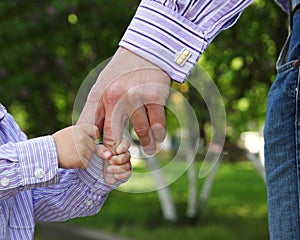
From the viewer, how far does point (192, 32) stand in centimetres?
170

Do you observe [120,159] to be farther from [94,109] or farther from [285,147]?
[285,147]

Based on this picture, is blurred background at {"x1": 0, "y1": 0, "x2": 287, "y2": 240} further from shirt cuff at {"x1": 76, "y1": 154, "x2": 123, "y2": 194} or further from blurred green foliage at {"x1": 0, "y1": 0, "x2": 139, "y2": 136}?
shirt cuff at {"x1": 76, "y1": 154, "x2": 123, "y2": 194}

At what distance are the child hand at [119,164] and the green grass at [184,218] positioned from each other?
439 cm

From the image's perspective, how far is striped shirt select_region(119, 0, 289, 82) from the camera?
1676 millimetres

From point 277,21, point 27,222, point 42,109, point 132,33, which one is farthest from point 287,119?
point 42,109

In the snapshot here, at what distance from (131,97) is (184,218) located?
6736mm

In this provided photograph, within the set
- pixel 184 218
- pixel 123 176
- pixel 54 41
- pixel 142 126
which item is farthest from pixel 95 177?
pixel 184 218

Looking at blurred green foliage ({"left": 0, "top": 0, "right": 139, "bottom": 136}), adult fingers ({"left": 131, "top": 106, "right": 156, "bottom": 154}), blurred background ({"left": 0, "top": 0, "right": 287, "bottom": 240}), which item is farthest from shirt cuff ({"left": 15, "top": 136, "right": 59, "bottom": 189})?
blurred green foliage ({"left": 0, "top": 0, "right": 139, "bottom": 136})

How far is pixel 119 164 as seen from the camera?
5.79 ft

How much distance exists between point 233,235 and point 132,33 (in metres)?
6.05

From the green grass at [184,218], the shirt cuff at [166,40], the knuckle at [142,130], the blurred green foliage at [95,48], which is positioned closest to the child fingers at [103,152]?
the knuckle at [142,130]

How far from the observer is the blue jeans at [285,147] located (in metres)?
1.77

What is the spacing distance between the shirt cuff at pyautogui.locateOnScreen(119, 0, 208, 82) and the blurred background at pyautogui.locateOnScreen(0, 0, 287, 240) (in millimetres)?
3576

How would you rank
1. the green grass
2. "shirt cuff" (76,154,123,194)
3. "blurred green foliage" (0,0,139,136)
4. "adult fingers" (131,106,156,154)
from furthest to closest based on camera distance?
the green grass, "blurred green foliage" (0,0,139,136), "shirt cuff" (76,154,123,194), "adult fingers" (131,106,156,154)
